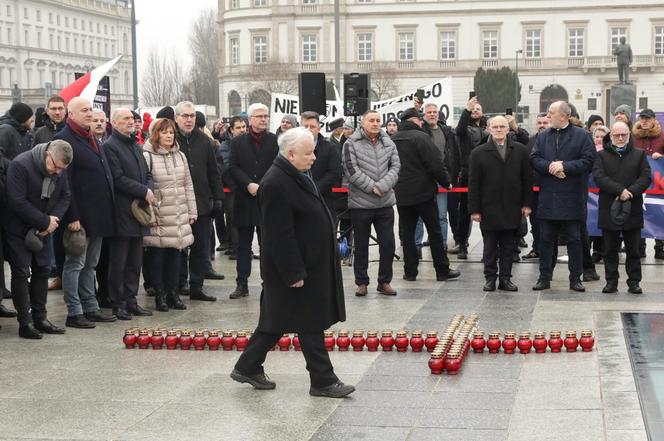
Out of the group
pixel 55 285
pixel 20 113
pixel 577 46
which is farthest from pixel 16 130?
pixel 577 46

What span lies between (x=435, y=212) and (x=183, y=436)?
6.74 m

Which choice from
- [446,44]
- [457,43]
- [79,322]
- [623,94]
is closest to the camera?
[79,322]

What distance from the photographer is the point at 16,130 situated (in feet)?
41.6

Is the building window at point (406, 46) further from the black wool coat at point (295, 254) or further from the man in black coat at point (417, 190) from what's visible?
the black wool coat at point (295, 254)

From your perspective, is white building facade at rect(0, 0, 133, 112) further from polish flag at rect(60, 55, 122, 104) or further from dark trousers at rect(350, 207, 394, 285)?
dark trousers at rect(350, 207, 394, 285)

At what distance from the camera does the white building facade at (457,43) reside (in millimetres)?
92125

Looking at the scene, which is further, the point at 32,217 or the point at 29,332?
the point at 29,332

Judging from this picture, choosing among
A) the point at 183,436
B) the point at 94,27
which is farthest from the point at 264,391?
the point at 94,27

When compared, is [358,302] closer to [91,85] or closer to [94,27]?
[91,85]

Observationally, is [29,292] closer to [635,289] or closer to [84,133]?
[84,133]

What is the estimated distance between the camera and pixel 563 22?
9388 centimetres

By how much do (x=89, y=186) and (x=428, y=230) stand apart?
412 centimetres

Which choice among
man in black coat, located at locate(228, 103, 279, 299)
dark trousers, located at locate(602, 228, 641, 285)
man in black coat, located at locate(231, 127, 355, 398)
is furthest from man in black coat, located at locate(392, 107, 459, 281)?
man in black coat, located at locate(231, 127, 355, 398)

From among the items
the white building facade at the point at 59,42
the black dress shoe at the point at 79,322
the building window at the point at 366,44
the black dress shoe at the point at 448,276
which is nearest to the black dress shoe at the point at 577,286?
the black dress shoe at the point at 448,276
